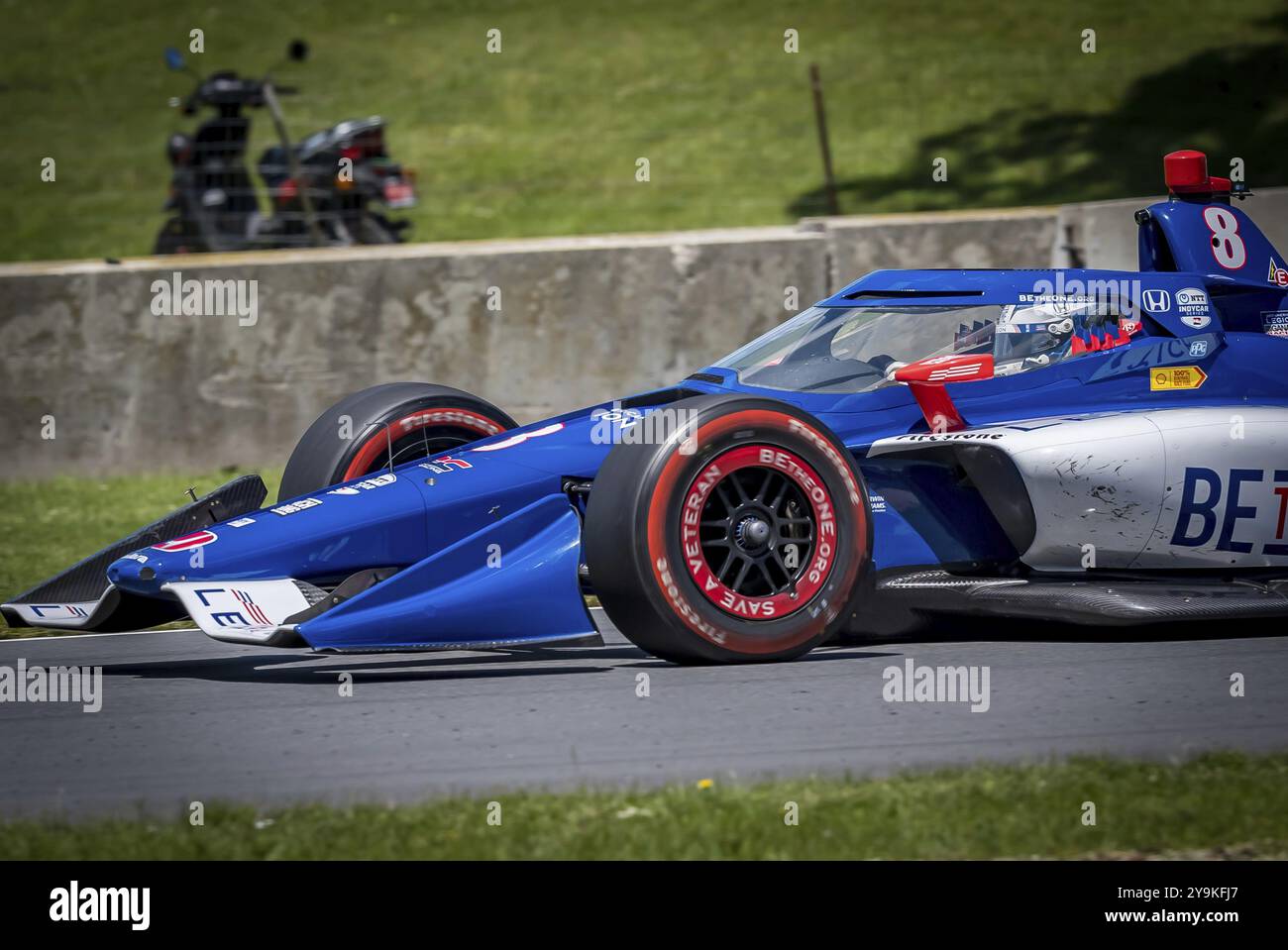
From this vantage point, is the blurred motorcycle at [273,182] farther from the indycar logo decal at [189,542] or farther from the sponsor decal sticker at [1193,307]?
the sponsor decal sticker at [1193,307]

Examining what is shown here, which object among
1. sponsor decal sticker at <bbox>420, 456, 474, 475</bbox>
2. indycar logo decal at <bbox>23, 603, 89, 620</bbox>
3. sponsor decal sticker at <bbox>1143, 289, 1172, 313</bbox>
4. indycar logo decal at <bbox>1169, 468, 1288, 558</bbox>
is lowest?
indycar logo decal at <bbox>23, 603, 89, 620</bbox>

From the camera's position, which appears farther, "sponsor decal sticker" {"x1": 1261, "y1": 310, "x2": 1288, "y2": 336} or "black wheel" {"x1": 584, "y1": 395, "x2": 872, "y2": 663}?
"sponsor decal sticker" {"x1": 1261, "y1": 310, "x2": 1288, "y2": 336}

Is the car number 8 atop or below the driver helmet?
atop

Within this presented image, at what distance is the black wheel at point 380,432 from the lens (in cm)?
684

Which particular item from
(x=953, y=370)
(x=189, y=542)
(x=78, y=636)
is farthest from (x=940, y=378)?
(x=78, y=636)

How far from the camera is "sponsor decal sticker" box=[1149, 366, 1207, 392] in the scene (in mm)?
6520

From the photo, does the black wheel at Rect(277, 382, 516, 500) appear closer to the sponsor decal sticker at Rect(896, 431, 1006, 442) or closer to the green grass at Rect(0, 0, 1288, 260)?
the sponsor decal sticker at Rect(896, 431, 1006, 442)

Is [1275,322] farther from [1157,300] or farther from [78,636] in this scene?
[78,636]

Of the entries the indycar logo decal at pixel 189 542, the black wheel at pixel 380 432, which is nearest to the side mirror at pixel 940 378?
the black wheel at pixel 380 432

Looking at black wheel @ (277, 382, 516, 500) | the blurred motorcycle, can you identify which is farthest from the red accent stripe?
the blurred motorcycle

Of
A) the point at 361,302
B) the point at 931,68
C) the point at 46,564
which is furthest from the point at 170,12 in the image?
the point at 46,564

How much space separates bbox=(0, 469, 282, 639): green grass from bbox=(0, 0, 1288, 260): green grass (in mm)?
7162

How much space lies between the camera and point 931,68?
21656 mm
